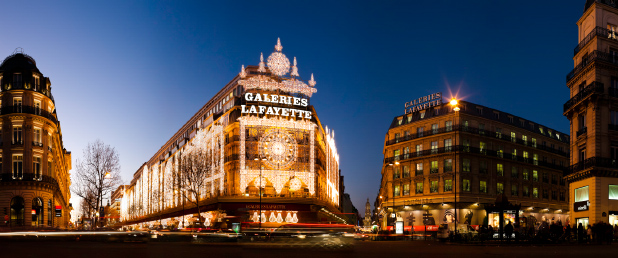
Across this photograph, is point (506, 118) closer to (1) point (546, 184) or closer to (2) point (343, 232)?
(1) point (546, 184)

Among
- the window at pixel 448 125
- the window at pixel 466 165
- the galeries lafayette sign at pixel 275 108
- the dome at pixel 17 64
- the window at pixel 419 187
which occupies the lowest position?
the window at pixel 419 187

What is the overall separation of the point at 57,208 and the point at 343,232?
4110 cm

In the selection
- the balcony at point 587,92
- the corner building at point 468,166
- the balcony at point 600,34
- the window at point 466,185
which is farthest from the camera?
the corner building at point 468,166

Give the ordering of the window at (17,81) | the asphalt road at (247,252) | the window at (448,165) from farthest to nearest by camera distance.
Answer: the window at (448,165) → the window at (17,81) → the asphalt road at (247,252)

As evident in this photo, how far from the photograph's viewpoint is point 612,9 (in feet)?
139

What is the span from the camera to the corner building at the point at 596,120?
39.4m

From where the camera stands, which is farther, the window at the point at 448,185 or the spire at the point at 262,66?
the spire at the point at 262,66

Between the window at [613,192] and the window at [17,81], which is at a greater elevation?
the window at [17,81]

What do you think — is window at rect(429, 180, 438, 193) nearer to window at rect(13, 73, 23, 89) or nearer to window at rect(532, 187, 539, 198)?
window at rect(532, 187, 539, 198)

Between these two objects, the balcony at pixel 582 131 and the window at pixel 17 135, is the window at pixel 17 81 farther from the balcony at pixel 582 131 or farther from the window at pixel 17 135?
the balcony at pixel 582 131

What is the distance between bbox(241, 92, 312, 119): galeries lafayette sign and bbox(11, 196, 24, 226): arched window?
2830 cm

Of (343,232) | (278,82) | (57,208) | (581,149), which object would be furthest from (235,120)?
(343,232)

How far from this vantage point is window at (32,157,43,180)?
51594 mm

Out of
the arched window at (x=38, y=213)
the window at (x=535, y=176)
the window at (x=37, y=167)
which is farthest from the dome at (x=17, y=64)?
the window at (x=535, y=176)
